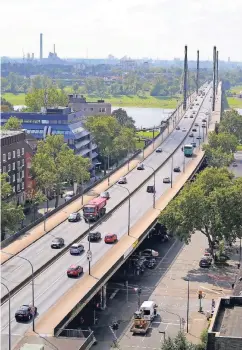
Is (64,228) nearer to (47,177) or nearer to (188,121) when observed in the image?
(47,177)

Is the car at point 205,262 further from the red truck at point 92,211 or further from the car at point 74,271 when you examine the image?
the car at point 74,271

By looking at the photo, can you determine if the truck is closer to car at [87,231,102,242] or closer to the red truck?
car at [87,231,102,242]

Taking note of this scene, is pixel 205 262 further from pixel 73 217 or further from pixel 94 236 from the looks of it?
pixel 73 217

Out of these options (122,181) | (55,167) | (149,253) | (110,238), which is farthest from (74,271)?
(55,167)

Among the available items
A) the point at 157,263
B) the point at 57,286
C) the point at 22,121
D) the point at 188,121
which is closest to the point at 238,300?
the point at 57,286

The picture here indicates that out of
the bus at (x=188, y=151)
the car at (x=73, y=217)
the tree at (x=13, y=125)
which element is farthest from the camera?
the bus at (x=188, y=151)

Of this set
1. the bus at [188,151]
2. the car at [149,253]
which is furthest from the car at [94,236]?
the bus at [188,151]

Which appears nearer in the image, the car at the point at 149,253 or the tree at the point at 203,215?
the tree at the point at 203,215
